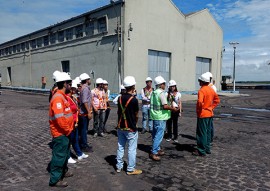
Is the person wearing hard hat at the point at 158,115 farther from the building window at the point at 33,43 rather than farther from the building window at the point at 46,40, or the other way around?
the building window at the point at 33,43

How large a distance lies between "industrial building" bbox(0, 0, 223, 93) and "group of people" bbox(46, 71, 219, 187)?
15.5 m

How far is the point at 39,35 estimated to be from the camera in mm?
34531

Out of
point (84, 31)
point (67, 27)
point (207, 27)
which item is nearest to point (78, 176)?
point (84, 31)

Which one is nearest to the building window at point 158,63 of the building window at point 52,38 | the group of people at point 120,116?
the building window at point 52,38

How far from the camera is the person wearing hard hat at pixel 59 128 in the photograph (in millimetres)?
4152

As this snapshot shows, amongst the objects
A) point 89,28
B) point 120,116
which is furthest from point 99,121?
point 89,28

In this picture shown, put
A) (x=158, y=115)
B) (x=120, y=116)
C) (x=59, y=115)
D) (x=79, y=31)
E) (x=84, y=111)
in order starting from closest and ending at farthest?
(x=59, y=115) → (x=120, y=116) → (x=158, y=115) → (x=84, y=111) → (x=79, y=31)

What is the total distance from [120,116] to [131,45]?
735 inches

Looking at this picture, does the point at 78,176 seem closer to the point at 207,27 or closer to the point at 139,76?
the point at 139,76

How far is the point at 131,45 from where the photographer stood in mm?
22922

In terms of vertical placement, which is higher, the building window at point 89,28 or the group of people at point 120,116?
the building window at point 89,28

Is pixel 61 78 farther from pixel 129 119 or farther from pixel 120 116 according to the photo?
pixel 129 119

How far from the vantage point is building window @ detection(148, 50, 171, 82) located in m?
25.2

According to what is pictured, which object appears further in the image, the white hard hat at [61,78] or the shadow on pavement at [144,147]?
the shadow on pavement at [144,147]
